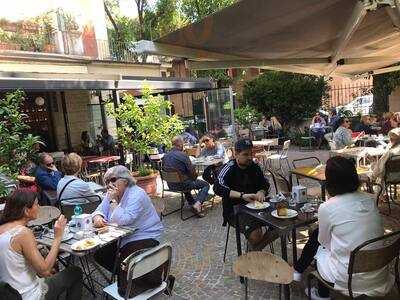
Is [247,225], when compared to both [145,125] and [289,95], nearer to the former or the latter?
[145,125]

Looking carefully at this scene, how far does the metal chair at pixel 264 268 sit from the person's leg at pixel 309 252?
0.79m

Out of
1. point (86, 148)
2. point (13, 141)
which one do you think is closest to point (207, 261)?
point (13, 141)

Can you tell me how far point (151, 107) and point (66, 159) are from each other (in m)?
3.36

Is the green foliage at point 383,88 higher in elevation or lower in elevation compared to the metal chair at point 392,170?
higher

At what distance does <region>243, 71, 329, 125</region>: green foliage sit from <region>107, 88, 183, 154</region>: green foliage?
8637mm

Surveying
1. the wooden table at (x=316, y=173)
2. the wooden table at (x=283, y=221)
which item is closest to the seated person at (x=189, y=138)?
the wooden table at (x=316, y=173)

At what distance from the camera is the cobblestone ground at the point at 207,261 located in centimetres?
393

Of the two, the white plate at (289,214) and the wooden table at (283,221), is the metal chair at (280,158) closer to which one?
the wooden table at (283,221)

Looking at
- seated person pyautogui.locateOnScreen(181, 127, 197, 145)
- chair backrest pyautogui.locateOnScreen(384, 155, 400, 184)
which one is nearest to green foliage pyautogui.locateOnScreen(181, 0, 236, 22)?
seated person pyautogui.locateOnScreen(181, 127, 197, 145)

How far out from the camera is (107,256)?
410cm

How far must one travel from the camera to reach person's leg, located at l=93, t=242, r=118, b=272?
4.08m

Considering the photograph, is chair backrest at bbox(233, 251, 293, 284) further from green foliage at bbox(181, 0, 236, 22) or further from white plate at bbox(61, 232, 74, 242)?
green foliage at bbox(181, 0, 236, 22)

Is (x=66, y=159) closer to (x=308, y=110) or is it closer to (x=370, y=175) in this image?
(x=370, y=175)

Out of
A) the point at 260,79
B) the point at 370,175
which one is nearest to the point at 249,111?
the point at 260,79
